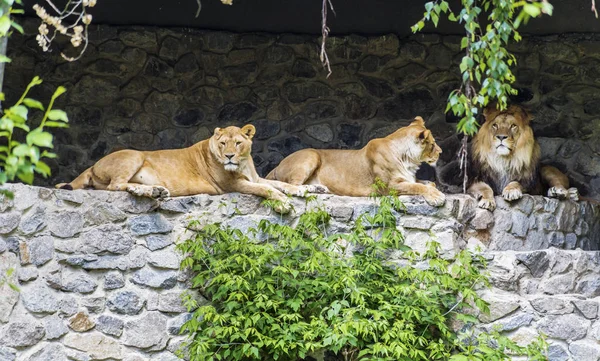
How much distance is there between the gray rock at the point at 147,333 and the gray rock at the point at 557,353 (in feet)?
9.38

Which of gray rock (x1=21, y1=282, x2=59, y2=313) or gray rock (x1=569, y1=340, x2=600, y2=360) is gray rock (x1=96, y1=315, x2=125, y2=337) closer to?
gray rock (x1=21, y1=282, x2=59, y2=313)

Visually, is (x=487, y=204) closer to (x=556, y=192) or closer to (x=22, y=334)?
(x=556, y=192)

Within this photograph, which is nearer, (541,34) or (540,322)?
(540,322)

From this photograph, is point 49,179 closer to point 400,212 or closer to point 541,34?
point 400,212

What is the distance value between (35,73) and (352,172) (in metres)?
3.53

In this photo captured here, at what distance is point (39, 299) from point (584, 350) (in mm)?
4037

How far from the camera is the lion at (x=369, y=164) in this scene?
8.70m

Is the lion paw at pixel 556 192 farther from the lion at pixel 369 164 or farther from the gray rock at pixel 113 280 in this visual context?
the gray rock at pixel 113 280

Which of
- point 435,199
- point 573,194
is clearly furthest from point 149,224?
point 573,194

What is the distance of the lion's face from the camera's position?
30.4 feet

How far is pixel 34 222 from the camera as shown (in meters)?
7.51

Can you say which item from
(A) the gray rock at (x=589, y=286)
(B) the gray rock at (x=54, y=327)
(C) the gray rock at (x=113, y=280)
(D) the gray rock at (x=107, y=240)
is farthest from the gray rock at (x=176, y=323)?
(A) the gray rock at (x=589, y=286)

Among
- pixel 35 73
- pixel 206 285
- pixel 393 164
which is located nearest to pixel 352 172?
pixel 393 164

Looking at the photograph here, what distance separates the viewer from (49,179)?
33.1ft
